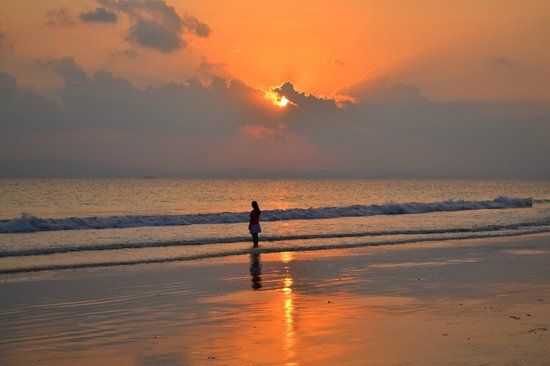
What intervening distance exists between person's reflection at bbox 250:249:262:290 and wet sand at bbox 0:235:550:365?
0.18 ft

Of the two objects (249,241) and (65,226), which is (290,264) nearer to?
(249,241)

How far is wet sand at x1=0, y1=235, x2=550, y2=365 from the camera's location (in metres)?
9.45

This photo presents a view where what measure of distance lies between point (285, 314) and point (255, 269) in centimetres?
754

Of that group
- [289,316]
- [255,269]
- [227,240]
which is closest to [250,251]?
[227,240]

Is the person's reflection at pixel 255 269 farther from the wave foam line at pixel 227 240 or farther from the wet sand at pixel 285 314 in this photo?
the wave foam line at pixel 227 240

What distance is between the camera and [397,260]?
70.2 ft

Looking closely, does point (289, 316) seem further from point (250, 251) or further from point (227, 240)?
point (227, 240)

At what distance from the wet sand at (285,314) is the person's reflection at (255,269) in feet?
0.18

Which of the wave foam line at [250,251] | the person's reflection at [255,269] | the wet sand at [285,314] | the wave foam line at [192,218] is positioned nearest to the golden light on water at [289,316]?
the wet sand at [285,314]

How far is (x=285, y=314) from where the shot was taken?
1235 cm

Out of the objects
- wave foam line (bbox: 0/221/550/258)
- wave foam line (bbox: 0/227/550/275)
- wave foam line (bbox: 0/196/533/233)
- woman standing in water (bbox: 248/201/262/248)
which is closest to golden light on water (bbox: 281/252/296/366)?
wave foam line (bbox: 0/227/550/275)

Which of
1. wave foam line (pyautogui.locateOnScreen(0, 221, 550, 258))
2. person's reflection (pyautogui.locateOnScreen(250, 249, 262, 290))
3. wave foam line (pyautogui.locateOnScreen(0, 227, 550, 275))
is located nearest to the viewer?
person's reflection (pyautogui.locateOnScreen(250, 249, 262, 290))

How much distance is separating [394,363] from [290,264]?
12274 millimetres

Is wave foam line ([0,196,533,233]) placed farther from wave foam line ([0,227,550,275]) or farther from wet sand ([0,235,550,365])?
wet sand ([0,235,550,365])
